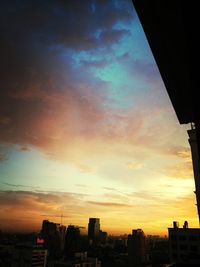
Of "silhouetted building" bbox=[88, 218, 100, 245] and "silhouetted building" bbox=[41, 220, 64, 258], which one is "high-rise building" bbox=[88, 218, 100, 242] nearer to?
"silhouetted building" bbox=[88, 218, 100, 245]

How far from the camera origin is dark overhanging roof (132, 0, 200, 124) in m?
1.58

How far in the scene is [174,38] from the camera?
2715mm

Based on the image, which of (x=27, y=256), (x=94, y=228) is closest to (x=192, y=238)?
(x=27, y=256)

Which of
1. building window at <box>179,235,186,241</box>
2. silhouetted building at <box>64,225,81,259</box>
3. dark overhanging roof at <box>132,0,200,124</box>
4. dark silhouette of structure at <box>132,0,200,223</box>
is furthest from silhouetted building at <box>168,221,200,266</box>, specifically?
silhouetted building at <box>64,225,81,259</box>

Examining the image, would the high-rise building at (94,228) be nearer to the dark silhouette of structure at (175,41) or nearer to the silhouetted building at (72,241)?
the silhouetted building at (72,241)

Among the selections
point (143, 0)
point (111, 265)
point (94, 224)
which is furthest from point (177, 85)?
point (94, 224)

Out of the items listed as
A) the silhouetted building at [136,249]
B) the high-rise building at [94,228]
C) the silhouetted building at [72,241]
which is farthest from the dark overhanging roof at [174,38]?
the high-rise building at [94,228]

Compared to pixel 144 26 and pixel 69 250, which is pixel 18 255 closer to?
pixel 69 250

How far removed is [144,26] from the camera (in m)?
2.54

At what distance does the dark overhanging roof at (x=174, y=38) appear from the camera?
1.58 m

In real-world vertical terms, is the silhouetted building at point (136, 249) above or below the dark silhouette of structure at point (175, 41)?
below

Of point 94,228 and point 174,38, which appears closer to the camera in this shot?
point 174,38

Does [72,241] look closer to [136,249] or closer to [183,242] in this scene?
[136,249]

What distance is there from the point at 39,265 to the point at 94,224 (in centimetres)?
7751
